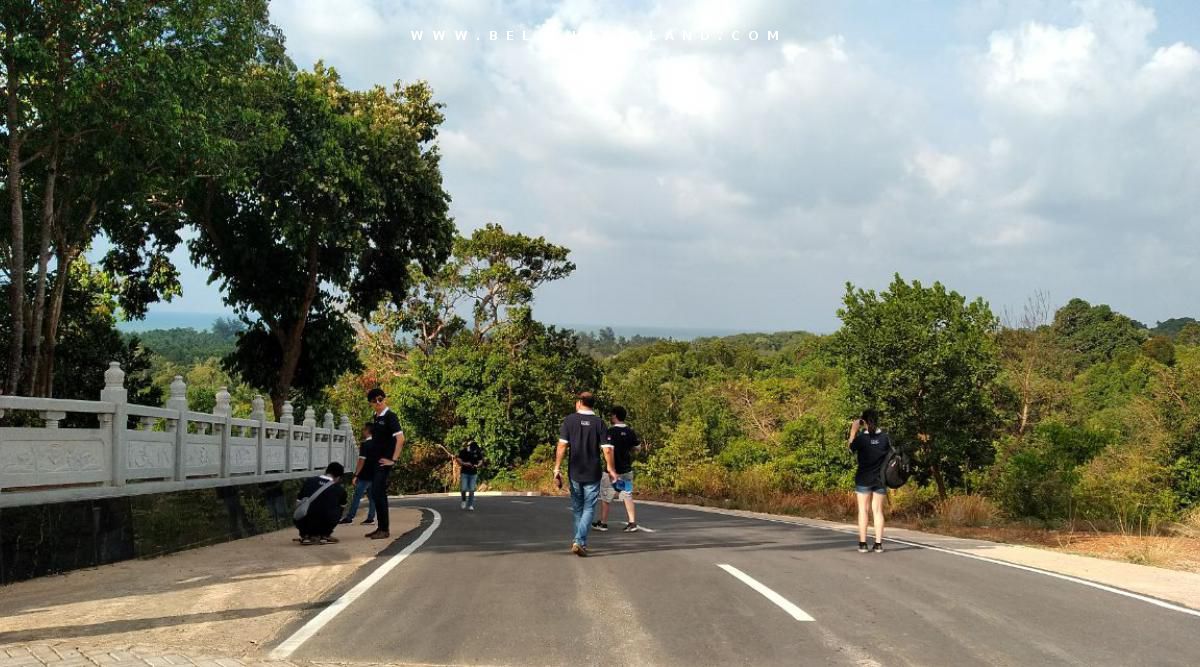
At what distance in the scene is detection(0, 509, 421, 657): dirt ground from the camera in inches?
254

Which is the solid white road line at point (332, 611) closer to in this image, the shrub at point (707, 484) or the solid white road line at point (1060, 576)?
the solid white road line at point (1060, 576)

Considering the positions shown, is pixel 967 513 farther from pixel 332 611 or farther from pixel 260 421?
pixel 332 611

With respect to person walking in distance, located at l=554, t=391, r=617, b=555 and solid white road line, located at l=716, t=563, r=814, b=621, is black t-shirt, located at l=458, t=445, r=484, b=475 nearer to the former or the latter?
person walking in distance, located at l=554, t=391, r=617, b=555

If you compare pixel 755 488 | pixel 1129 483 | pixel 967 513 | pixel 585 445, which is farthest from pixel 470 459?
pixel 1129 483

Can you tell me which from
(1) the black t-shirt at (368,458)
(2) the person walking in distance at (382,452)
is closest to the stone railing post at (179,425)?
(1) the black t-shirt at (368,458)

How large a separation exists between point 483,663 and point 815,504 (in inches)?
731

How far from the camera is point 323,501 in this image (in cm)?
1255

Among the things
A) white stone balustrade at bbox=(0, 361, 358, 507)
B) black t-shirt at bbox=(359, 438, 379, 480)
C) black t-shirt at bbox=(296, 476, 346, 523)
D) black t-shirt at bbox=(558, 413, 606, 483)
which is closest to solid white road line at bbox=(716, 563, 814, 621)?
black t-shirt at bbox=(558, 413, 606, 483)

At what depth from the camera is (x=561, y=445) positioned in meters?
11.3

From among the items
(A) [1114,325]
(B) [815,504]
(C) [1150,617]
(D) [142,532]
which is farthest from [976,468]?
(A) [1114,325]

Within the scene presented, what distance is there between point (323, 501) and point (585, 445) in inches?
151

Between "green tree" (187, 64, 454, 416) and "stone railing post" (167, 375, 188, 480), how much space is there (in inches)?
201

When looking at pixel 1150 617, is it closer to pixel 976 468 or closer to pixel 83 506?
pixel 83 506

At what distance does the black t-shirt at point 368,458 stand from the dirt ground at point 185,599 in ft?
5.58
